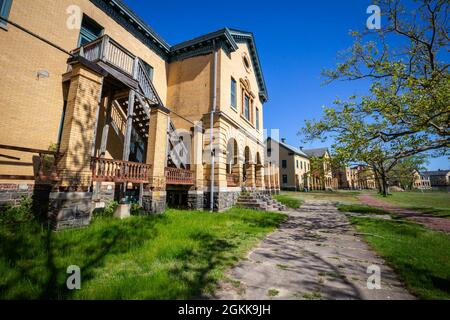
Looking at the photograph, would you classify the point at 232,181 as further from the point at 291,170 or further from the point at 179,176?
the point at 291,170

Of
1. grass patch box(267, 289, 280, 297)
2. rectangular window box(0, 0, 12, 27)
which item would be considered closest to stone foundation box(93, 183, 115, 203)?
rectangular window box(0, 0, 12, 27)

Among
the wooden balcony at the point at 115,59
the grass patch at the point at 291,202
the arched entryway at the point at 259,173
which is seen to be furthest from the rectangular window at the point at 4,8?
the grass patch at the point at 291,202

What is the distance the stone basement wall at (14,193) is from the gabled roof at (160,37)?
30.0ft

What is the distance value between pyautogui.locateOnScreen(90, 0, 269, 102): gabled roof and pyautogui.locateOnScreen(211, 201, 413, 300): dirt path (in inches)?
491

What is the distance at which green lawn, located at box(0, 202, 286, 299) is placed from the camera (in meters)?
2.98

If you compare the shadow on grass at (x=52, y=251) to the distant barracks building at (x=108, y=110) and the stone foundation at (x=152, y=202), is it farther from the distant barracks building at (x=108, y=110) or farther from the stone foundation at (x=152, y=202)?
the stone foundation at (x=152, y=202)

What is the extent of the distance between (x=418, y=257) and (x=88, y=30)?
14.9m

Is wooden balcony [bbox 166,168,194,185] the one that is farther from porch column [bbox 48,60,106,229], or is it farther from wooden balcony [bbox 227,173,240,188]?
porch column [bbox 48,60,106,229]

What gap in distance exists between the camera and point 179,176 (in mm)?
10453

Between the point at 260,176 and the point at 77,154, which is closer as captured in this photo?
the point at 77,154

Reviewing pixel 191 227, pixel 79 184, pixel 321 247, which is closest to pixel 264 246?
pixel 321 247

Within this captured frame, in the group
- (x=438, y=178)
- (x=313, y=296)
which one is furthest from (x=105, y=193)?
(x=438, y=178)

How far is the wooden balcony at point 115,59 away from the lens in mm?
7555
